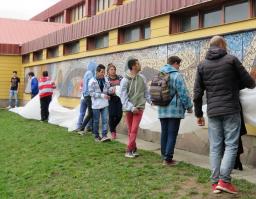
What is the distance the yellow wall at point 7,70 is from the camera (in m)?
24.2

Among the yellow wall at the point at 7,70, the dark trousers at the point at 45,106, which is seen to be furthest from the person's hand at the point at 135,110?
the yellow wall at the point at 7,70

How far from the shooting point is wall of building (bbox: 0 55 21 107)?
24234 millimetres

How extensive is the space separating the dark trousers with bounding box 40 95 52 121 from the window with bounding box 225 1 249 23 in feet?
23.0

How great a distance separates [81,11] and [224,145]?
2984 centimetres

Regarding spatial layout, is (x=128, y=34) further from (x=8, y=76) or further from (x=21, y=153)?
(x=8, y=76)

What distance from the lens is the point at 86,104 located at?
1088cm

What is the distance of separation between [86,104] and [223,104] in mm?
5951

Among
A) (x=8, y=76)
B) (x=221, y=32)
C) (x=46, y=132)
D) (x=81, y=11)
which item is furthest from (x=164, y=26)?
(x=81, y=11)

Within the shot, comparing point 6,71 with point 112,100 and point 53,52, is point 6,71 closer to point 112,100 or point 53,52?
point 53,52

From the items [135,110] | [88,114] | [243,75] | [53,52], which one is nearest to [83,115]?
[88,114]

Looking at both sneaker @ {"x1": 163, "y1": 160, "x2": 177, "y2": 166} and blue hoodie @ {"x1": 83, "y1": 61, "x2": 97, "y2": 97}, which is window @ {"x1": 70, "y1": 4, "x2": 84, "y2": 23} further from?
sneaker @ {"x1": 163, "y1": 160, "x2": 177, "y2": 166}

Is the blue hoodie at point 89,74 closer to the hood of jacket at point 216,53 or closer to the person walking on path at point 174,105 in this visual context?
the person walking on path at point 174,105

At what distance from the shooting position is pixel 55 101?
46.9 ft

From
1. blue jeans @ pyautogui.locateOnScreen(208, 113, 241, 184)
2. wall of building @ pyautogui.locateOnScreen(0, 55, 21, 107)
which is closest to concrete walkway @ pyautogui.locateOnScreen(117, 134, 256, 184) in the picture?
blue jeans @ pyautogui.locateOnScreen(208, 113, 241, 184)
